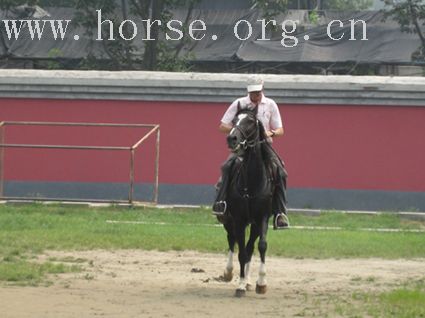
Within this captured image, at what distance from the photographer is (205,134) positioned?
2933 cm

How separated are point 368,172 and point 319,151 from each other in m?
1.29

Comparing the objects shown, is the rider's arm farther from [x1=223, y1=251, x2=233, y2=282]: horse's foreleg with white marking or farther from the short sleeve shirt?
[x1=223, y1=251, x2=233, y2=282]: horse's foreleg with white marking

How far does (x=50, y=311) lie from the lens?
11867 mm

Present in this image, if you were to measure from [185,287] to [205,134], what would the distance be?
15.3 meters

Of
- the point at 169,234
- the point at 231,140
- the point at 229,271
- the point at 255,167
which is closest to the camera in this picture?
the point at 231,140

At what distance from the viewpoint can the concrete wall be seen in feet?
94.8

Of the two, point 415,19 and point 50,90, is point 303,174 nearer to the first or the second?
point 50,90

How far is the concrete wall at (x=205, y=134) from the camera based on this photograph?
94.8 feet

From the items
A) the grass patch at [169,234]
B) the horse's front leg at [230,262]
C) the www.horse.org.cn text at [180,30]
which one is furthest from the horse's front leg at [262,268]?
the www.horse.org.cn text at [180,30]

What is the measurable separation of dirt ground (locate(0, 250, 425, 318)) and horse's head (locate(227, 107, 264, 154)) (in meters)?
1.71

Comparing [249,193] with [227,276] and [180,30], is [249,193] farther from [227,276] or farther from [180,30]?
[180,30]

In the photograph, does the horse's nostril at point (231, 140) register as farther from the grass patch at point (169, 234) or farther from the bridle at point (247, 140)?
the grass patch at point (169, 234)

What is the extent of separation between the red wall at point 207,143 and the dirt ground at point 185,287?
36.9 ft

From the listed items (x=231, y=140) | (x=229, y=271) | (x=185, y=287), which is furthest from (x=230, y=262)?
(x=231, y=140)
